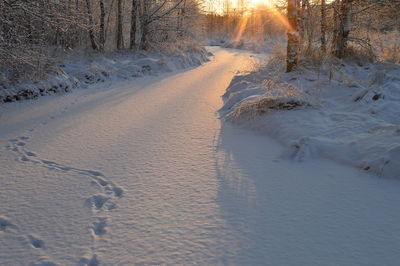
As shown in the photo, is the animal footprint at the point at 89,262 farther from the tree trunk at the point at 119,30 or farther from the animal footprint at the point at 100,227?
the tree trunk at the point at 119,30

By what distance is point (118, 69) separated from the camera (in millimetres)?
10219

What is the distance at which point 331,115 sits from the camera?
4367 millimetres

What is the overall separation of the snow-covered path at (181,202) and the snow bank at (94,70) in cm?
250

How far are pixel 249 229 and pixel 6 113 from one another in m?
5.26

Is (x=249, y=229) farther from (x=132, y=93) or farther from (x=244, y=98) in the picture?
(x=132, y=93)

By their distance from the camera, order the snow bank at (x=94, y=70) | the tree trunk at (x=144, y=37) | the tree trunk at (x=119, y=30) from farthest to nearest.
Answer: the tree trunk at (x=144, y=37)
the tree trunk at (x=119, y=30)
the snow bank at (x=94, y=70)

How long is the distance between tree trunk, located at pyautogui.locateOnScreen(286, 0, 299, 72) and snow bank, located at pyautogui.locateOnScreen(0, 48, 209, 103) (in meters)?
5.55

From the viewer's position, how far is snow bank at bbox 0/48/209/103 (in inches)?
256

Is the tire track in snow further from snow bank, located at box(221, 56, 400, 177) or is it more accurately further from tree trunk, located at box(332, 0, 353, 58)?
tree trunk, located at box(332, 0, 353, 58)

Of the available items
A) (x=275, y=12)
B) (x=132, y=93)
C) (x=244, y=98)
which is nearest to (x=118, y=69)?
(x=132, y=93)

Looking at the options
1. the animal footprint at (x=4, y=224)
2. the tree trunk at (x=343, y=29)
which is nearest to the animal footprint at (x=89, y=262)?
the animal footprint at (x=4, y=224)

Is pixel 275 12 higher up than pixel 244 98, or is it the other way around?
pixel 275 12

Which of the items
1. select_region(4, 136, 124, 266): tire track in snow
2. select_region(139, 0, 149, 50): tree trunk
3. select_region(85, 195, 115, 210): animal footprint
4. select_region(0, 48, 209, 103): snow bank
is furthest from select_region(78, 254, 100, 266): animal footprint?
select_region(139, 0, 149, 50): tree trunk

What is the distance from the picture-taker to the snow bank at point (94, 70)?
6.50 metres
